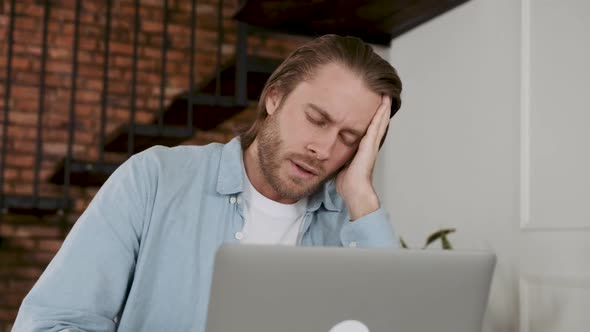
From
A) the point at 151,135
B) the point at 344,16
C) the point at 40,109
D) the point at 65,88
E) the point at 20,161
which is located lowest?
the point at 20,161

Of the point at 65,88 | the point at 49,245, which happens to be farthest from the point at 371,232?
the point at 65,88

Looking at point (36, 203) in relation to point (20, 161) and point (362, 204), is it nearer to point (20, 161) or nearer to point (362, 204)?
point (20, 161)

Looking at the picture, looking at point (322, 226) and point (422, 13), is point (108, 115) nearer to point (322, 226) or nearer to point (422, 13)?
point (422, 13)

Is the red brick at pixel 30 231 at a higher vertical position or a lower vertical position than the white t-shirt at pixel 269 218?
lower

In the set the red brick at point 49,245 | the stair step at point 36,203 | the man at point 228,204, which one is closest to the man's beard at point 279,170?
the man at point 228,204

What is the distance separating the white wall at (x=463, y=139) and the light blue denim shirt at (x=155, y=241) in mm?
1758

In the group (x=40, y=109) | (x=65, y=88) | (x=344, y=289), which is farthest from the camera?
(x=65, y=88)

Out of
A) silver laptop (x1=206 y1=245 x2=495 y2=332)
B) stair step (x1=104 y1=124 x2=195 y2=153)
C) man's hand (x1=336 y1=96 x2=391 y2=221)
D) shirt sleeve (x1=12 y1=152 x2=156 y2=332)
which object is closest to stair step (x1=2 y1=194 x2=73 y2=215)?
stair step (x1=104 y1=124 x2=195 y2=153)

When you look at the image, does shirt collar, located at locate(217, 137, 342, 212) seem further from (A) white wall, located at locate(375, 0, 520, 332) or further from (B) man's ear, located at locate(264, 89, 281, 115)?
(A) white wall, located at locate(375, 0, 520, 332)

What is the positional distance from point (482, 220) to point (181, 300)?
7.20 feet

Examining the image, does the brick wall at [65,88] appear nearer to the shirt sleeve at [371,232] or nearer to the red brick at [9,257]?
the red brick at [9,257]

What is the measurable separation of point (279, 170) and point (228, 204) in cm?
13

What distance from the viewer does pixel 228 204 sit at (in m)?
1.72

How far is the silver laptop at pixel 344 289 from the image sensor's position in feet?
3.19
